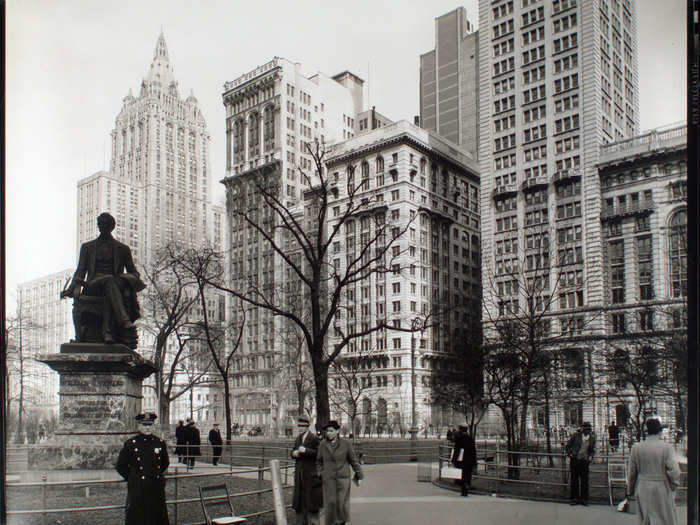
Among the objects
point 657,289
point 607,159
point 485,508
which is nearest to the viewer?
point 485,508

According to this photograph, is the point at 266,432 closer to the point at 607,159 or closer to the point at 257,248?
the point at 257,248

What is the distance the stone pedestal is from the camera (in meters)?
14.0

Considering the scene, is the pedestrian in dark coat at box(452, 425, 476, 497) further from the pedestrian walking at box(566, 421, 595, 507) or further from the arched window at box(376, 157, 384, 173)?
the arched window at box(376, 157, 384, 173)

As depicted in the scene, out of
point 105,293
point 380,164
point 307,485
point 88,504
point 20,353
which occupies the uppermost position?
point 380,164

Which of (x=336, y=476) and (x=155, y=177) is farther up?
(x=155, y=177)

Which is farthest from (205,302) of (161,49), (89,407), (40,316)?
(89,407)

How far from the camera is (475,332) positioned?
58.5m

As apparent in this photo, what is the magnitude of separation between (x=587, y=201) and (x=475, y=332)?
102ft

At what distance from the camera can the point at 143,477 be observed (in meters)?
10.4

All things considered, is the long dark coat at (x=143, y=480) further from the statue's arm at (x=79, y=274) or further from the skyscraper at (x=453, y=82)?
the skyscraper at (x=453, y=82)

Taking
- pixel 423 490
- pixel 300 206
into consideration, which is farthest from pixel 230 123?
pixel 423 490

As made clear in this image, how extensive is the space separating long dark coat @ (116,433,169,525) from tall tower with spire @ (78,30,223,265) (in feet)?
77.6

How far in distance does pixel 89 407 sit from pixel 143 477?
4401 millimetres

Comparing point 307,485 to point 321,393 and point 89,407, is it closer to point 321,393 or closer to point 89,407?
point 89,407
